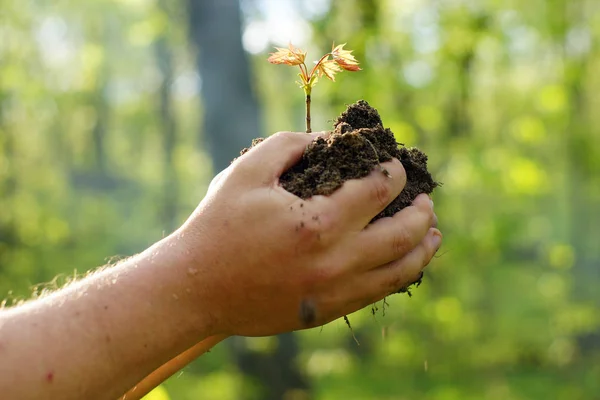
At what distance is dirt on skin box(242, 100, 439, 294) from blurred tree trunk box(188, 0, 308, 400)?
209 inches

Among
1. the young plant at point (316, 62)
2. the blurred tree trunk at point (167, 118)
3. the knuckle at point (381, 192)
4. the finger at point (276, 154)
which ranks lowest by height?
the blurred tree trunk at point (167, 118)

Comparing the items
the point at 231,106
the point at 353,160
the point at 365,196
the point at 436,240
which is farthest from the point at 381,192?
the point at 231,106

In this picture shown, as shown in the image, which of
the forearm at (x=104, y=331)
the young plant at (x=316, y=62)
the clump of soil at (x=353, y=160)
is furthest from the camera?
the young plant at (x=316, y=62)

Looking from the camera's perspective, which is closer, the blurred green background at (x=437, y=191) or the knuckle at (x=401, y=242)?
the knuckle at (x=401, y=242)

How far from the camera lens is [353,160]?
1.77 m

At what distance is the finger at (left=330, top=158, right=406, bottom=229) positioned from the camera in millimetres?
1556

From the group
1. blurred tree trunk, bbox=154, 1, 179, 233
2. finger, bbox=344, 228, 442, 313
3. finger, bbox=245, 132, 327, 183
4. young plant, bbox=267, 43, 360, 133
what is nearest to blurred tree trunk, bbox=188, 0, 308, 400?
young plant, bbox=267, 43, 360, 133

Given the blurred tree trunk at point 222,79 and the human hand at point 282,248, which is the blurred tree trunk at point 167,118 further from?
the human hand at point 282,248

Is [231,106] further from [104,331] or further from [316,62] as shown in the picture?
[104,331]

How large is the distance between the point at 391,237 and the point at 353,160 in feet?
1.00

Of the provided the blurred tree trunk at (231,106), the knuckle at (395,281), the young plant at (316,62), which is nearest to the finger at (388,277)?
the knuckle at (395,281)

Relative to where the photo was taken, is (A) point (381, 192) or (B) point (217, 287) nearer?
(B) point (217, 287)

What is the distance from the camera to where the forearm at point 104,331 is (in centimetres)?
136

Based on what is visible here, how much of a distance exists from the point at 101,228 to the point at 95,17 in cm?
1443
